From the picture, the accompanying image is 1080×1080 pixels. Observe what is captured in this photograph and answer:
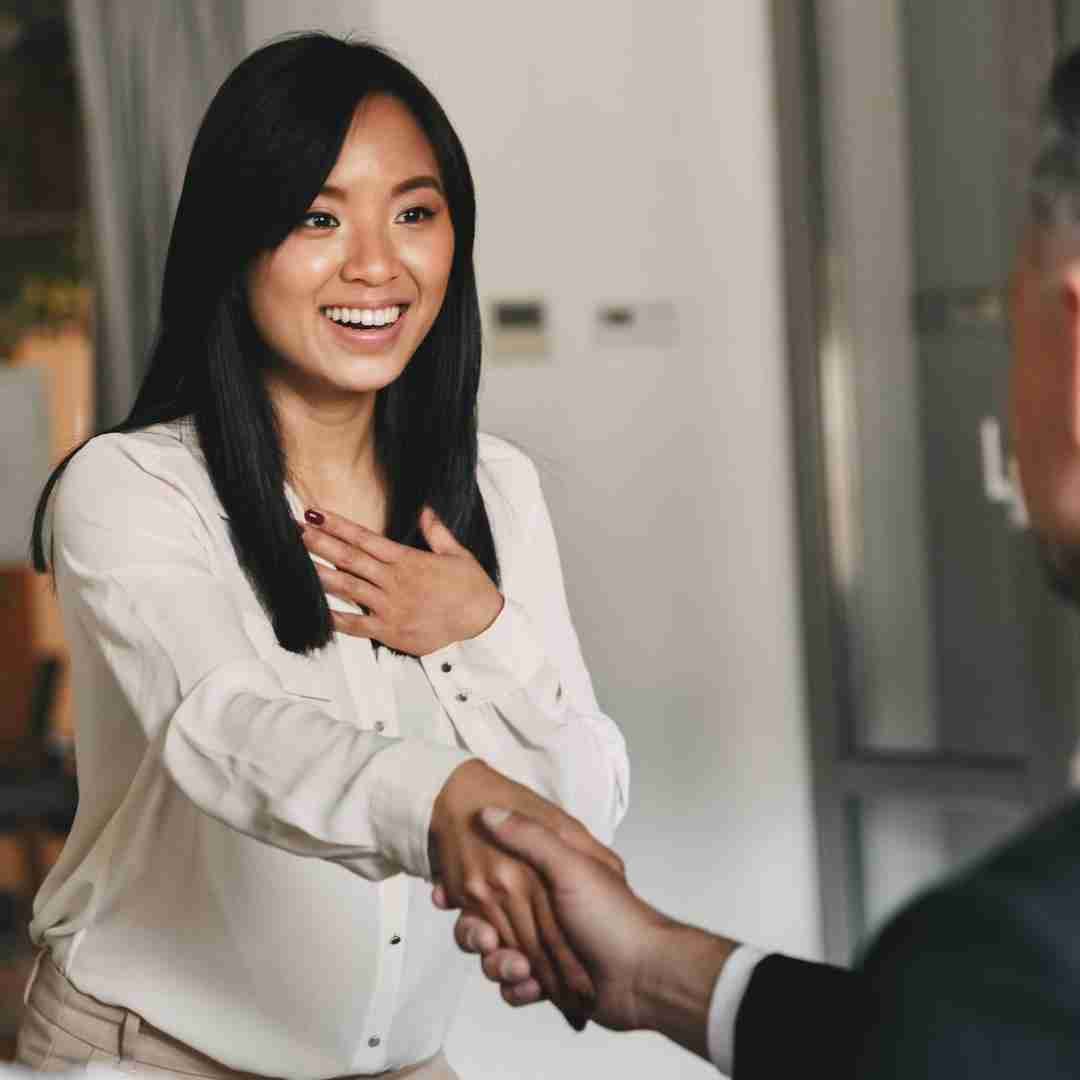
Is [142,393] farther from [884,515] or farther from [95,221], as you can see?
[884,515]

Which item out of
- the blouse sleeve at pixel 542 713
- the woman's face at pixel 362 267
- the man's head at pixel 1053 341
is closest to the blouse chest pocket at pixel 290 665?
the blouse sleeve at pixel 542 713

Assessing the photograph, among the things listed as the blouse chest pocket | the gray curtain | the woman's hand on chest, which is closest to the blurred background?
the gray curtain

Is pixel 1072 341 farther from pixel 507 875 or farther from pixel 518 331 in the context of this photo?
pixel 518 331

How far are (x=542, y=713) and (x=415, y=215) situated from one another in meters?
0.55

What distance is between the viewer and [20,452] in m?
3.93

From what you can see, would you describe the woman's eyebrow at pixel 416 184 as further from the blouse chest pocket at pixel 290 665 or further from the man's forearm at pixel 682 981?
the man's forearm at pixel 682 981

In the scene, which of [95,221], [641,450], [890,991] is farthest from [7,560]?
[890,991]

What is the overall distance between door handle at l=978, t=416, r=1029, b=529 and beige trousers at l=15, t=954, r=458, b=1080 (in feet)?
7.42

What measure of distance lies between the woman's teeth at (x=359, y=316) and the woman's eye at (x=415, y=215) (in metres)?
0.10

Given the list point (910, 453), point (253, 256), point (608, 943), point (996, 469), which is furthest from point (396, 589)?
point (910, 453)

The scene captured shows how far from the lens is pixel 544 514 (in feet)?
6.99

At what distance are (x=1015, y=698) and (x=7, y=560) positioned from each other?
213 cm

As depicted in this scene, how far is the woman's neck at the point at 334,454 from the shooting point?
200 cm

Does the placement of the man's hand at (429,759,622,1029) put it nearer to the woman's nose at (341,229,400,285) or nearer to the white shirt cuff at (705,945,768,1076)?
the white shirt cuff at (705,945,768,1076)
